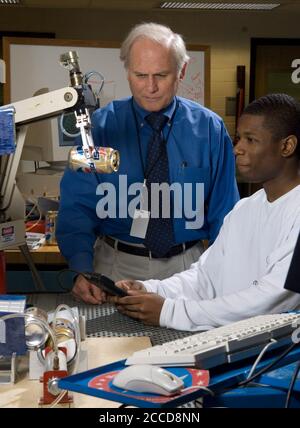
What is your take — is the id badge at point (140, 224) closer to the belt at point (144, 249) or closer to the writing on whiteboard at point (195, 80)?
the belt at point (144, 249)

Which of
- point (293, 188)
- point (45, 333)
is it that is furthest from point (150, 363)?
point (293, 188)

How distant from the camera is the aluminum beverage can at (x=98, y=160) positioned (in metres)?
1.47

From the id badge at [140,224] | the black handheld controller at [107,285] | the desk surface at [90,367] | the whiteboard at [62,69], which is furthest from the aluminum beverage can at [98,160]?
the whiteboard at [62,69]

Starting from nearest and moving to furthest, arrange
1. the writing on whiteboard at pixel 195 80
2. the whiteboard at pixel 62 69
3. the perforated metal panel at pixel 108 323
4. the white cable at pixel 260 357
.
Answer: the white cable at pixel 260 357 < the perforated metal panel at pixel 108 323 < the whiteboard at pixel 62 69 < the writing on whiteboard at pixel 195 80

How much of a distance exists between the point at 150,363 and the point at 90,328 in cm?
57

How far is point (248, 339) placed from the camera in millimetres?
956

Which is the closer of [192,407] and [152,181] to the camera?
[192,407]

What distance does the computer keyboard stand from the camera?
0.90 metres

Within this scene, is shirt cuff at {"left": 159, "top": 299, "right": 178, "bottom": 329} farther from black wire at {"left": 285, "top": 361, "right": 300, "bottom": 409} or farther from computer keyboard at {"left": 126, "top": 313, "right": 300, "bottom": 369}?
black wire at {"left": 285, "top": 361, "right": 300, "bottom": 409}

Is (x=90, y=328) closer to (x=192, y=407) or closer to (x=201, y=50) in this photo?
(x=192, y=407)

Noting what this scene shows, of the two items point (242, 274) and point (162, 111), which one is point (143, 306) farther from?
point (162, 111)

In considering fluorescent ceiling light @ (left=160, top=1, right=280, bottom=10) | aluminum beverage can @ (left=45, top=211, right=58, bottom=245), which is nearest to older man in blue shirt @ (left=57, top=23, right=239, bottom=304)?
aluminum beverage can @ (left=45, top=211, right=58, bottom=245)

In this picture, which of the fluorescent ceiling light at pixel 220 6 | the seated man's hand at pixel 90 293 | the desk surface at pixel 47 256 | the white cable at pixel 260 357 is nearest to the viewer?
the white cable at pixel 260 357

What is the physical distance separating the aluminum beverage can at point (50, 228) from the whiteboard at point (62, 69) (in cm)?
69
